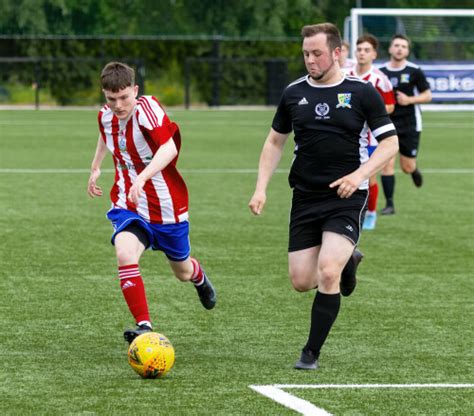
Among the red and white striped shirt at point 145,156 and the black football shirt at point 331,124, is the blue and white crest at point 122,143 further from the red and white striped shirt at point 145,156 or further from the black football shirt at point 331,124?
the black football shirt at point 331,124

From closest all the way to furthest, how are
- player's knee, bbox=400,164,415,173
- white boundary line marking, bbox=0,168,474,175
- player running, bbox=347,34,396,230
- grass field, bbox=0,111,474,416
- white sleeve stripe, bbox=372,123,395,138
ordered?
1. grass field, bbox=0,111,474,416
2. white sleeve stripe, bbox=372,123,395,138
3. player running, bbox=347,34,396,230
4. player's knee, bbox=400,164,415,173
5. white boundary line marking, bbox=0,168,474,175

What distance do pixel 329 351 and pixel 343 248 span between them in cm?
78

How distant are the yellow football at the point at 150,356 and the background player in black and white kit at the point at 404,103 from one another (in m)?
8.71

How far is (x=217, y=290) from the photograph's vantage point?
9.66 meters

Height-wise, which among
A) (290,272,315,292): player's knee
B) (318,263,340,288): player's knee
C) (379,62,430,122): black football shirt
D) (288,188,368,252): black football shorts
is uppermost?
(288,188,368,252): black football shorts

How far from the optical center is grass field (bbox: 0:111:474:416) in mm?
6242

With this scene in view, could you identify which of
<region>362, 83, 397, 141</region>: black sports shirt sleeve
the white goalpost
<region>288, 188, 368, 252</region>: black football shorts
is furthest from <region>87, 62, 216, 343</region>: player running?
the white goalpost

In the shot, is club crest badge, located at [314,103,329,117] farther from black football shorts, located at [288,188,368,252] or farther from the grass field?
the grass field

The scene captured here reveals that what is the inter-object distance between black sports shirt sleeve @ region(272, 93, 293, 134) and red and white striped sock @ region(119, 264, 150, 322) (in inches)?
45.6

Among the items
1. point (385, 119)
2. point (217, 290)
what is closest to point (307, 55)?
point (385, 119)

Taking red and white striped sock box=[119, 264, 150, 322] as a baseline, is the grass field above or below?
below

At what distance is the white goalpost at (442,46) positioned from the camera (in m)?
38.7

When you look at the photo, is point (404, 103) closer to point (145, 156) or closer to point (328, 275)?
point (145, 156)

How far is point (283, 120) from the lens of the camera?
7301 millimetres
